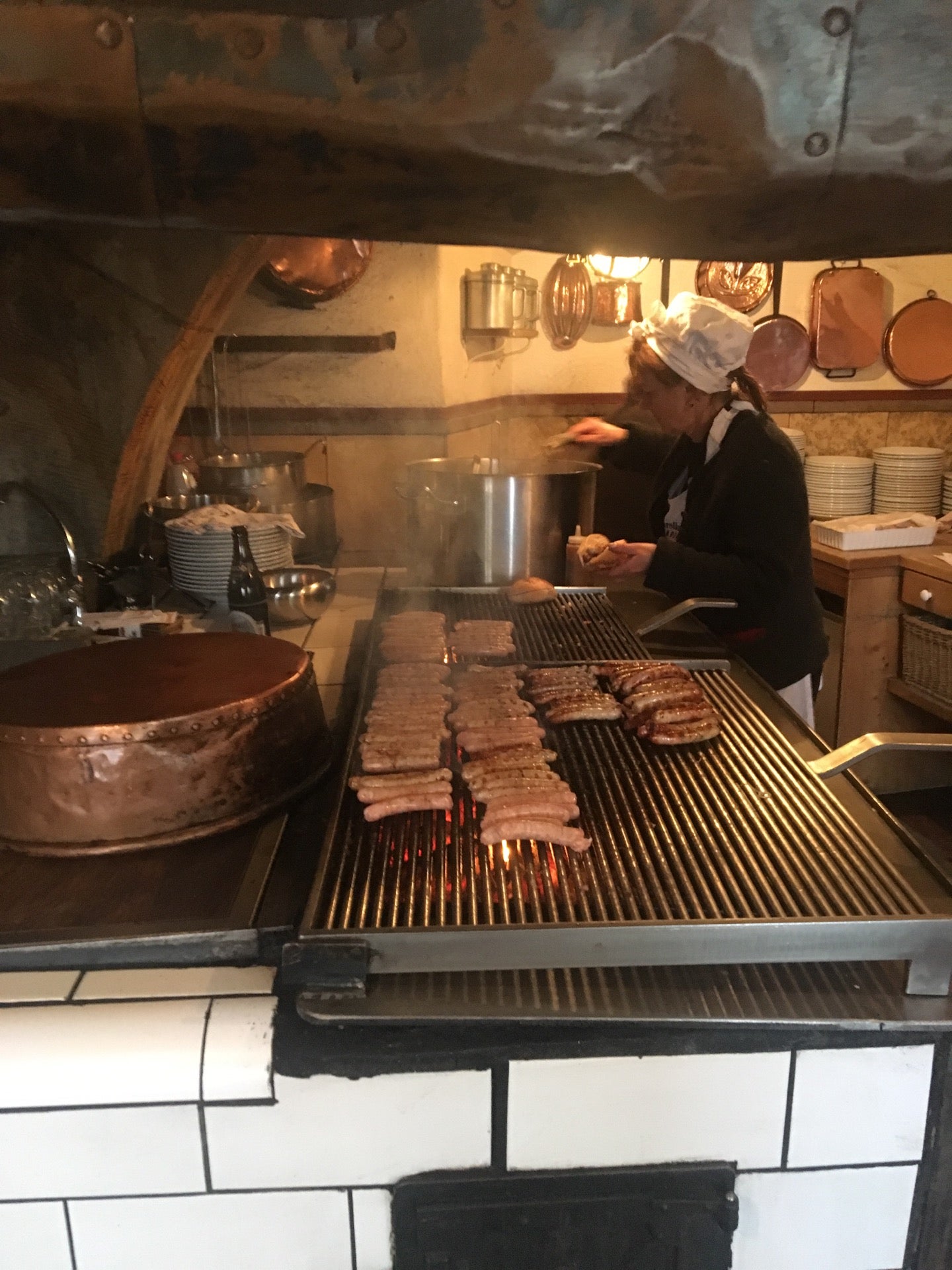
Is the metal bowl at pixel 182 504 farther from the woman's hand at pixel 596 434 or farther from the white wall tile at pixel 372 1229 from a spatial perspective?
the white wall tile at pixel 372 1229

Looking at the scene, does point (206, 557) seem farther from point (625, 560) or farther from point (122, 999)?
point (122, 999)

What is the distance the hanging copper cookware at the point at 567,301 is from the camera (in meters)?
5.03

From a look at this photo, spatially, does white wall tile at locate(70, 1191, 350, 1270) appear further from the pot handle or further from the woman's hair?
the woman's hair

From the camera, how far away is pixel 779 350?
205 inches

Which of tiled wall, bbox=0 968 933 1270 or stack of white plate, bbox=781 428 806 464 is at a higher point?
stack of white plate, bbox=781 428 806 464

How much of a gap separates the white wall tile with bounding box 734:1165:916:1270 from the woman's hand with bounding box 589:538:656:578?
6.15ft

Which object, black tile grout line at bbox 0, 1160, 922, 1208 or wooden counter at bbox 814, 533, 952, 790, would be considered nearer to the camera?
black tile grout line at bbox 0, 1160, 922, 1208

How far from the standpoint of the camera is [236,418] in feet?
13.0

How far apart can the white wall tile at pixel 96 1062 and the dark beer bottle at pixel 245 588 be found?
151 cm

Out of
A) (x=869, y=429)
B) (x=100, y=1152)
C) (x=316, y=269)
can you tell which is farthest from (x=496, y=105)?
(x=869, y=429)

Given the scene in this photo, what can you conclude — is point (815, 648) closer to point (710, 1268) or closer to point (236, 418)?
point (710, 1268)

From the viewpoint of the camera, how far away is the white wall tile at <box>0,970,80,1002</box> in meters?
1.18

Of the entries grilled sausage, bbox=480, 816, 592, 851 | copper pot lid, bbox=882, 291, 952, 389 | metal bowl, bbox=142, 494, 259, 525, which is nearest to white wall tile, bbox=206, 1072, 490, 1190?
grilled sausage, bbox=480, 816, 592, 851

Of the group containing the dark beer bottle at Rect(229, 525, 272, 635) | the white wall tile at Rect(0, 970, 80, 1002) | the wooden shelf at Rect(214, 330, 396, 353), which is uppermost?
the wooden shelf at Rect(214, 330, 396, 353)
